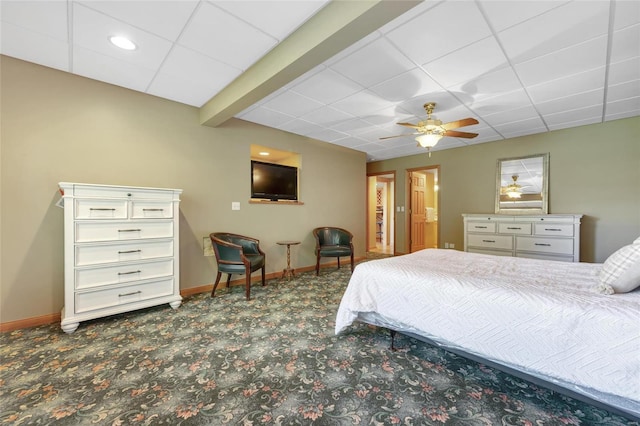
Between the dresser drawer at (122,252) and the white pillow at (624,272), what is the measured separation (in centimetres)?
365

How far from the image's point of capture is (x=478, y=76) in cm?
272

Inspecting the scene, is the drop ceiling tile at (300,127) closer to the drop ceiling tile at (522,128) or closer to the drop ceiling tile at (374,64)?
the drop ceiling tile at (374,64)

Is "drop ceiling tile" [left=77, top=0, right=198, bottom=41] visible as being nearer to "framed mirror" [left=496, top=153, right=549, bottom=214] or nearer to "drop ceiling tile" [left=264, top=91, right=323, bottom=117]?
"drop ceiling tile" [left=264, top=91, right=323, bottom=117]

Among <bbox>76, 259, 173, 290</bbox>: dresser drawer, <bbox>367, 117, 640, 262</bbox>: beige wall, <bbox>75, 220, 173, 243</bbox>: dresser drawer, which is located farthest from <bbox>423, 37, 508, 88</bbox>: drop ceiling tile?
<bbox>76, 259, 173, 290</bbox>: dresser drawer

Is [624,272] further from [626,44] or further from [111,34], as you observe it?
[111,34]

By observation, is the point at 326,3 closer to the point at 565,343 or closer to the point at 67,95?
the point at 565,343

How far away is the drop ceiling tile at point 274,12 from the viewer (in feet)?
6.07

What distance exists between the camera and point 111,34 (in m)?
2.15

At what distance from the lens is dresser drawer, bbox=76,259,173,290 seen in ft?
8.07

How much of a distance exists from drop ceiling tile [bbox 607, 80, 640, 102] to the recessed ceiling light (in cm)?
497

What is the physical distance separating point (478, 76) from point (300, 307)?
3.15 meters

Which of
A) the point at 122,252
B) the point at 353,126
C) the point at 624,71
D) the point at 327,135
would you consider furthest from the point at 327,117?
the point at 624,71

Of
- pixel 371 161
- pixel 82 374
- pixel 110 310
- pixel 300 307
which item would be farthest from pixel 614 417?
pixel 371 161

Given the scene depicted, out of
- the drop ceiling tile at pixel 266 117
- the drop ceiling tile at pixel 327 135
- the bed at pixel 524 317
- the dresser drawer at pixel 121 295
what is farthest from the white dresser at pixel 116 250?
the drop ceiling tile at pixel 327 135
